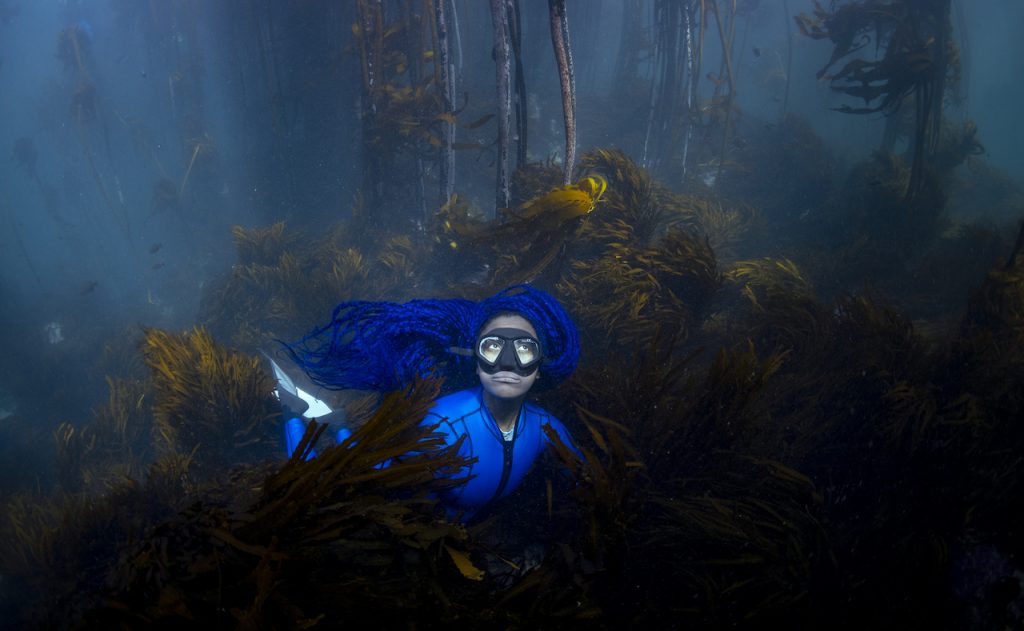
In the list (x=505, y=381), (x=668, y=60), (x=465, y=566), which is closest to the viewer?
(x=465, y=566)

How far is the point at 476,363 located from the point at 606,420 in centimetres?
102

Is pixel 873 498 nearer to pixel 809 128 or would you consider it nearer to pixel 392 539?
pixel 392 539

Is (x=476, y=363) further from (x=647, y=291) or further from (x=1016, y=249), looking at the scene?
(x=1016, y=249)

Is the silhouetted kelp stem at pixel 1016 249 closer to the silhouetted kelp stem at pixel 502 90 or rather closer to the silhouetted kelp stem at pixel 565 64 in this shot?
the silhouetted kelp stem at pixel 565 64

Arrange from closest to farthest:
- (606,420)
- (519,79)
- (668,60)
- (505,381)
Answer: (606,420) → (505,381) → (519,79) → (668,60)

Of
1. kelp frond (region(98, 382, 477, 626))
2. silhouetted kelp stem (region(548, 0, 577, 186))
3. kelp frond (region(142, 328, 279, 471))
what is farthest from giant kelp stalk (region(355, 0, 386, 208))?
kelp frond (region(98, 382, 477, 626))

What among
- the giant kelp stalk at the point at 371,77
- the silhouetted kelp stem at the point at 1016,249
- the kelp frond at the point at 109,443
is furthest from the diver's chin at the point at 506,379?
the giant kelp stalk at the point at 371,77

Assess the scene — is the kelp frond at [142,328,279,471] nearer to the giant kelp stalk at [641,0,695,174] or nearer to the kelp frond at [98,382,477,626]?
the kelp frond at [98,382,477,626]

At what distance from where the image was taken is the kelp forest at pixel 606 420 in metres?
1.77

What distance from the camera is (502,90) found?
5652mm

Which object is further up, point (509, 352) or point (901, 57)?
point (901, 57)

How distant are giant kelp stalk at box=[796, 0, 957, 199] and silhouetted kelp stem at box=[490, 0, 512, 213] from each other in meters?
7.34

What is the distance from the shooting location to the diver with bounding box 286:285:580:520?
290cm

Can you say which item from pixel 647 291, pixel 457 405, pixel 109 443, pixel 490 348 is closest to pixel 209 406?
pixel 457 405
